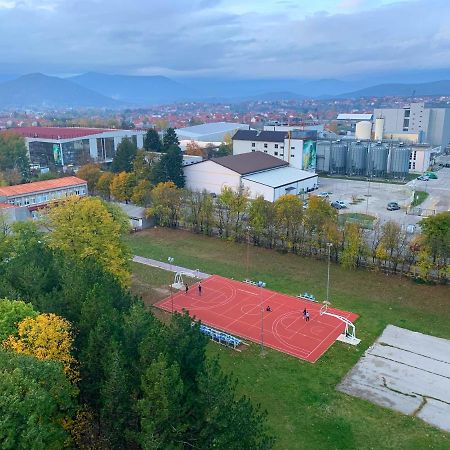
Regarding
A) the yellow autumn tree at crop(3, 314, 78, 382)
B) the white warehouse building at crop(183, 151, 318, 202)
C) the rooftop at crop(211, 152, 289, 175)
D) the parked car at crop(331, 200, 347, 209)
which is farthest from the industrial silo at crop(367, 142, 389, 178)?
the yellow autumn tree at crop(3, 314, 78, 382)

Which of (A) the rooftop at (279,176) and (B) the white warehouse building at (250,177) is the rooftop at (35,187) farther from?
(A) the rooftop at (279,176)

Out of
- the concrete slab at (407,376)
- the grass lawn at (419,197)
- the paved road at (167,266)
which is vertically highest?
the grass lawn at (419,197)

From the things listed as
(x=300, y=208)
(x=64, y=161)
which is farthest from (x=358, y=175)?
(x=64, y=161)

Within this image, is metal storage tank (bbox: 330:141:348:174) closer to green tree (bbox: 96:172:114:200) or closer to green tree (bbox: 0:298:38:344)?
green tree (bbox: 96:172:114:200)

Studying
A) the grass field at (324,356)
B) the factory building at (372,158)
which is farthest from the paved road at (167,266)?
the factory building at (372,158)

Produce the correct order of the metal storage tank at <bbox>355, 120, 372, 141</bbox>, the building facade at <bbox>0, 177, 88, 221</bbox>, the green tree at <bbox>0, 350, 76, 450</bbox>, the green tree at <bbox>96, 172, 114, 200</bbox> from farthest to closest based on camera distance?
1. the metal storage tank at <bbox>355, 120, 372, 141</bbox>
2. the green tree at <bbox>96, 172, 114, 200</bbox>
3. the building facade at <bbox>0, 177, 88, 221</bbox>
4. the green tree at <bbox>0, 350, 76, 450</bbox>

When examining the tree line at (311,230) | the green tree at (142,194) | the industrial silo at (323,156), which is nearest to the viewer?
the tree line at (311,230)

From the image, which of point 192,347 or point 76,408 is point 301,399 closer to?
point 192,347

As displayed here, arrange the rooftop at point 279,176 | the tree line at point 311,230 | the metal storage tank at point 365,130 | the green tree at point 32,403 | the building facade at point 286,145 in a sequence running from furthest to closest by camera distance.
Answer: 1. the metal storage tank at point 365,130
2. the building facade at point 286,145
3. the rooftop at point 279,176
4. the tree line at point 311,230
5. the green tree at point 32,403
